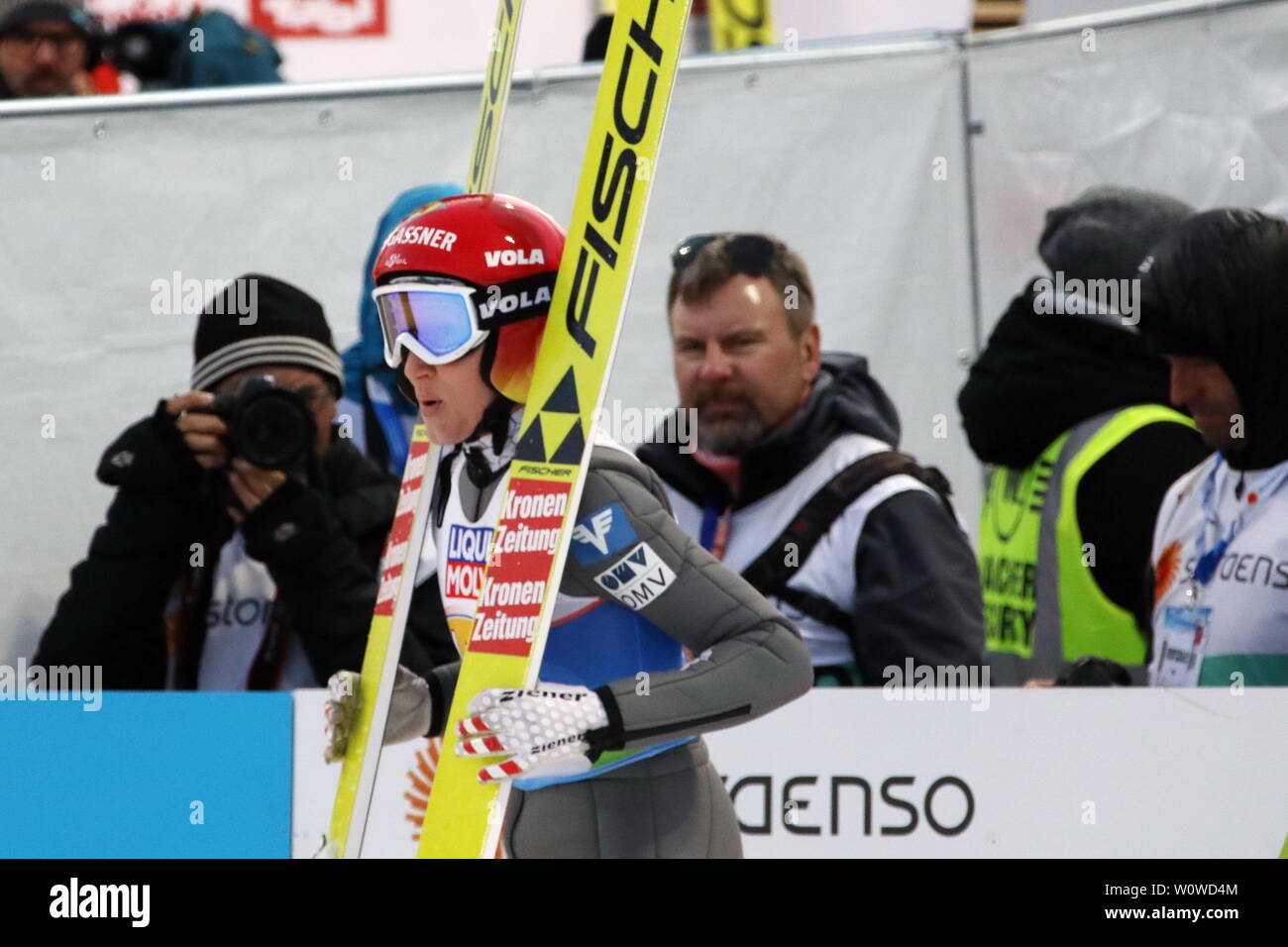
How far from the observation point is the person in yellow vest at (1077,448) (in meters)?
4.16

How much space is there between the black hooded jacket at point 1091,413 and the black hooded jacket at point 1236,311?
34cm

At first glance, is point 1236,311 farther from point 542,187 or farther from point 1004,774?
point 542,187

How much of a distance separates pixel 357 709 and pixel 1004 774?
1.29m

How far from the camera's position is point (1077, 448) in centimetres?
425

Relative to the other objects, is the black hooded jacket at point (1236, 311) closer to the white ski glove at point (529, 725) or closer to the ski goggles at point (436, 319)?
the ski goggles at point (436, 319)

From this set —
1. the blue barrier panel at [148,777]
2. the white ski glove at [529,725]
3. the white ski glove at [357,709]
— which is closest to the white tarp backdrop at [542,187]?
the blue barrier panel at [148,777]

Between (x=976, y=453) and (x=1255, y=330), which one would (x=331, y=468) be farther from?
(x=1255, y=330)

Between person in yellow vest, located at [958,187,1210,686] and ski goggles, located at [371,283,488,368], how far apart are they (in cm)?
167

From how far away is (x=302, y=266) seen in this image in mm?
5051

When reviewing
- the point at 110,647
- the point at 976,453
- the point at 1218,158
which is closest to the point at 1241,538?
the point at 976,453

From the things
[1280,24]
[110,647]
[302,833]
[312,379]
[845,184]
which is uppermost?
[1280,24]

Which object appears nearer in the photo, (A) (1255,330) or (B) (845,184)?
(A) (1255,330)
